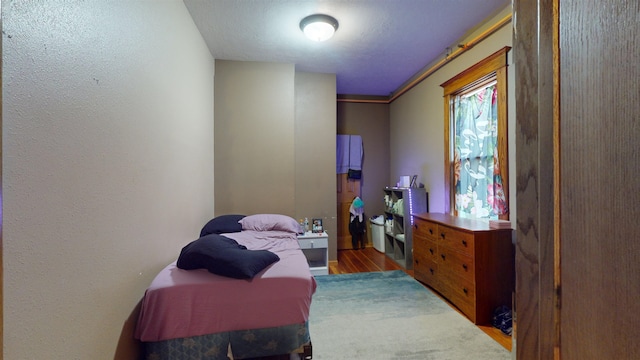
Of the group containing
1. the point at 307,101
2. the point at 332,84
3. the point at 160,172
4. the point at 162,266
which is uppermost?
the point at 332,84

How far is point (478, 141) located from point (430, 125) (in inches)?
34.3

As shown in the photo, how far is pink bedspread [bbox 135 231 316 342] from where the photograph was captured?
57.0 inches

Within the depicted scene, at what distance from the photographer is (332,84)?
3928 mm


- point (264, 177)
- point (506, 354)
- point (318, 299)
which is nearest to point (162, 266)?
point (318, 299)

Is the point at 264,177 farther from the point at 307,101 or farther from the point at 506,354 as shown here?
the point at 506,354

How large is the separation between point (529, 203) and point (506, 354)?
6.39 ft

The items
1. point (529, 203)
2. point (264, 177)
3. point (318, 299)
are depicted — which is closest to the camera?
point (529, 203)

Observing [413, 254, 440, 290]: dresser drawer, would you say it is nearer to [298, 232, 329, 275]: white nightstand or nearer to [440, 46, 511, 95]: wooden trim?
[298, 232, 329, 275]: white nightstand

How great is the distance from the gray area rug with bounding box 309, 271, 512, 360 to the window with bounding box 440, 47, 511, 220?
109 cm

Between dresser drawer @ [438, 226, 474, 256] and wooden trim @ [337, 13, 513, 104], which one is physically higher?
wooden trim @ [337, 13, 513, 104]

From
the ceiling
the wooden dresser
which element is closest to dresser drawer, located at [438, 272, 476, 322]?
the wooden dresser

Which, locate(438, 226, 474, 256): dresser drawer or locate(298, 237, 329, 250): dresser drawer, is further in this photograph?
locate(298, 237, 329, 250): dresser drawer

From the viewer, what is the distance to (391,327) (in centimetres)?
216

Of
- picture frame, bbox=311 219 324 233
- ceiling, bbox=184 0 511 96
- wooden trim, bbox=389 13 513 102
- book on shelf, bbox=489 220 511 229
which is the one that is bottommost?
picture frame, bbox=311 219 324 233
